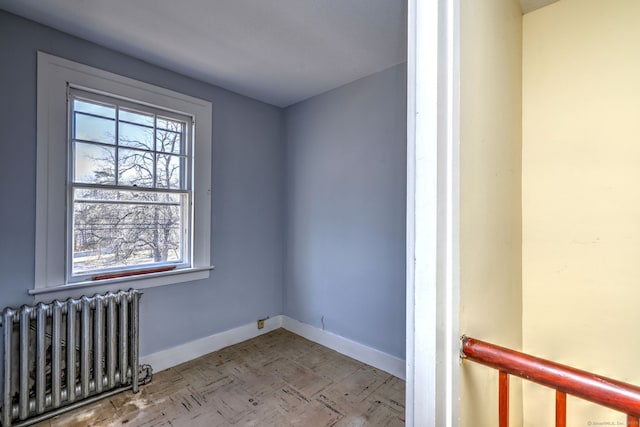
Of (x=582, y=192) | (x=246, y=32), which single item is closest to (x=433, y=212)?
(x=582, y=192)

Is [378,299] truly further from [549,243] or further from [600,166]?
[600,166]

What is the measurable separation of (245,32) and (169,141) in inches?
43.9

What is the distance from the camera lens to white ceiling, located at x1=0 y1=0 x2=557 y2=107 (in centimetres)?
164

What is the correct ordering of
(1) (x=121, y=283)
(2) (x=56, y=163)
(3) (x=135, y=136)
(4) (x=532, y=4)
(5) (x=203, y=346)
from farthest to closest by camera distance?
(5) (x=203, y=346), (3) (x=135, y=136), (1) (x=121, y=283), (2) (x=56, y=163), (4) (x=532, y=4)

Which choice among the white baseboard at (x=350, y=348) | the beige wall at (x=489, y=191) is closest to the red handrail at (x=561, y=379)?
the beige wall at (x=489, y=191)

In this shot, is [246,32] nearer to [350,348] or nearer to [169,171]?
[169,171]

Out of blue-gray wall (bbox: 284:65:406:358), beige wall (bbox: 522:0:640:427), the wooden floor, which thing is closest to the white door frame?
beige wall (bbox: 522:0:640:427)

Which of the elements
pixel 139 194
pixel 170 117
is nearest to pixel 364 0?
pixel 170 117

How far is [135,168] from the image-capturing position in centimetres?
224

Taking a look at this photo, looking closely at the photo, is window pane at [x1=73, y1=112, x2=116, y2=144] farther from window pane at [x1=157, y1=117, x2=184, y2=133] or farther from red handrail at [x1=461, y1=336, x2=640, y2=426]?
red handrail at [x1=461, y1=336, x2=640, y2=426]

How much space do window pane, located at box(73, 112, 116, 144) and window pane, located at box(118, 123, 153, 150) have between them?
0.05 meters

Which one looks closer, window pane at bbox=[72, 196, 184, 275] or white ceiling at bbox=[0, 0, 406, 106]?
white ceiling at bbox=[0, 0, 406, 106]

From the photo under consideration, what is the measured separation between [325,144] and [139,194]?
167cm

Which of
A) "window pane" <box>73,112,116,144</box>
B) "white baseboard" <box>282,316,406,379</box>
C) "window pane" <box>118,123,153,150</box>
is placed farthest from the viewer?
"white baseboard" <box>282,316,406,379</box>
